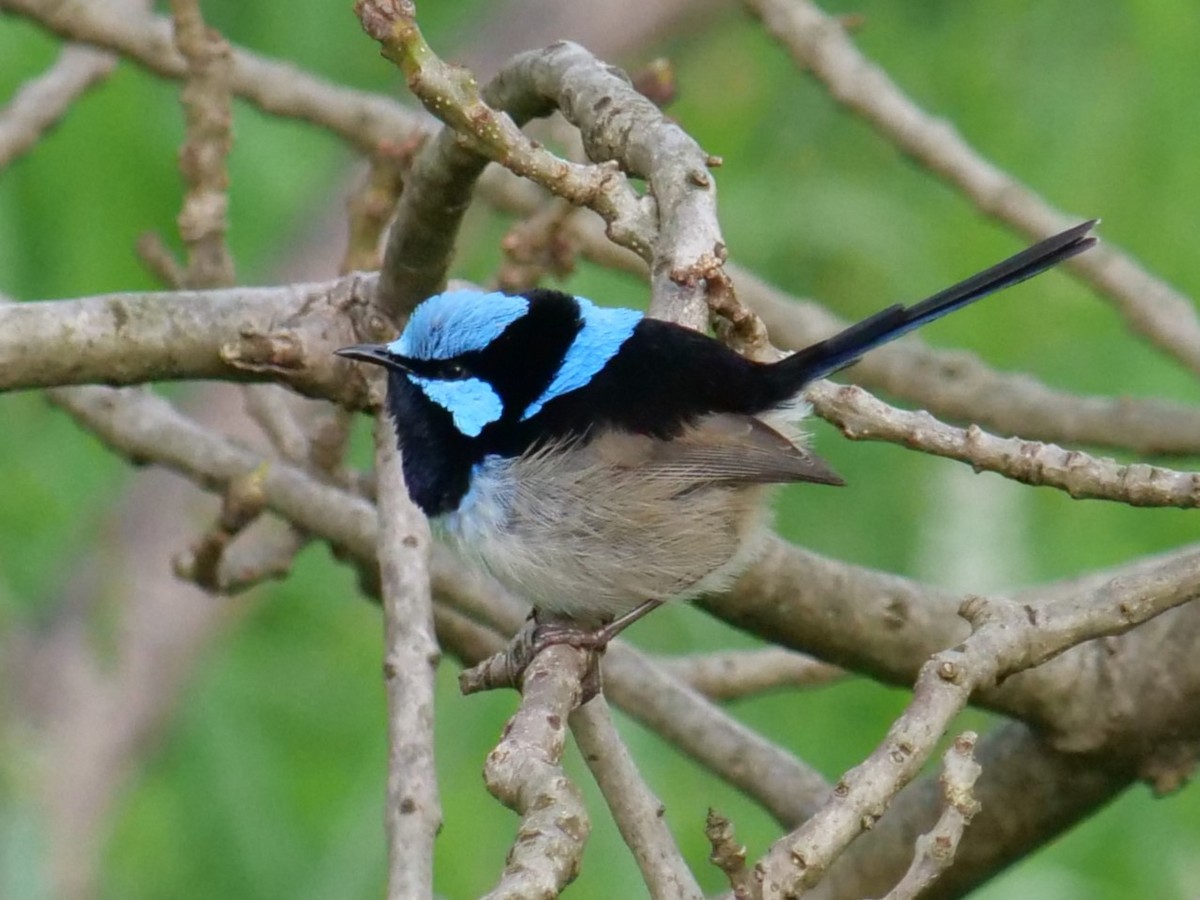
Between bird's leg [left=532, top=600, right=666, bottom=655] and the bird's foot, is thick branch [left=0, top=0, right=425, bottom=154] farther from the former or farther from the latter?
the bird's foot

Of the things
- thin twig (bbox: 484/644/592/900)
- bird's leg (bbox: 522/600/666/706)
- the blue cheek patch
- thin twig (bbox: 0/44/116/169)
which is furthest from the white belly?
thin twig (bbox: 0/44/116/169)

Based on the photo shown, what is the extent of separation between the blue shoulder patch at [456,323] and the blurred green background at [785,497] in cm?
135

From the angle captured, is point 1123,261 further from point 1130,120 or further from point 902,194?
point 902,194

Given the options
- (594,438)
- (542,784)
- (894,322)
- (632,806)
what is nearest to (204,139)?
(594,438)

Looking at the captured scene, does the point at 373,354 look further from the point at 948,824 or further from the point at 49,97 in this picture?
the point at 49,97

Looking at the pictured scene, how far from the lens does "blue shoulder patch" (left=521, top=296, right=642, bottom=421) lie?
383 centimetres

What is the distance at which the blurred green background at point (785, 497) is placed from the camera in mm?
4844

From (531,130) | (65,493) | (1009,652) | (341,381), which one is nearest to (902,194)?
(531,130)

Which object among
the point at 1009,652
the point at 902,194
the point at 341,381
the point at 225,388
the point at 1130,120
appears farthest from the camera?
the point at 902,194

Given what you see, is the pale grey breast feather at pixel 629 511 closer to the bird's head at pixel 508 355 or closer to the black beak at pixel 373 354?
the bird's head at pixel 508 355

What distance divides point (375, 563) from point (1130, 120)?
2.62m

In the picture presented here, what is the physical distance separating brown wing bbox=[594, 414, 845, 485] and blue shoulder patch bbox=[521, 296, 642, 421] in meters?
0.15

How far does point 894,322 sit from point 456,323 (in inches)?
34.8

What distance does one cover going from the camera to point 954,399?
195 inches
